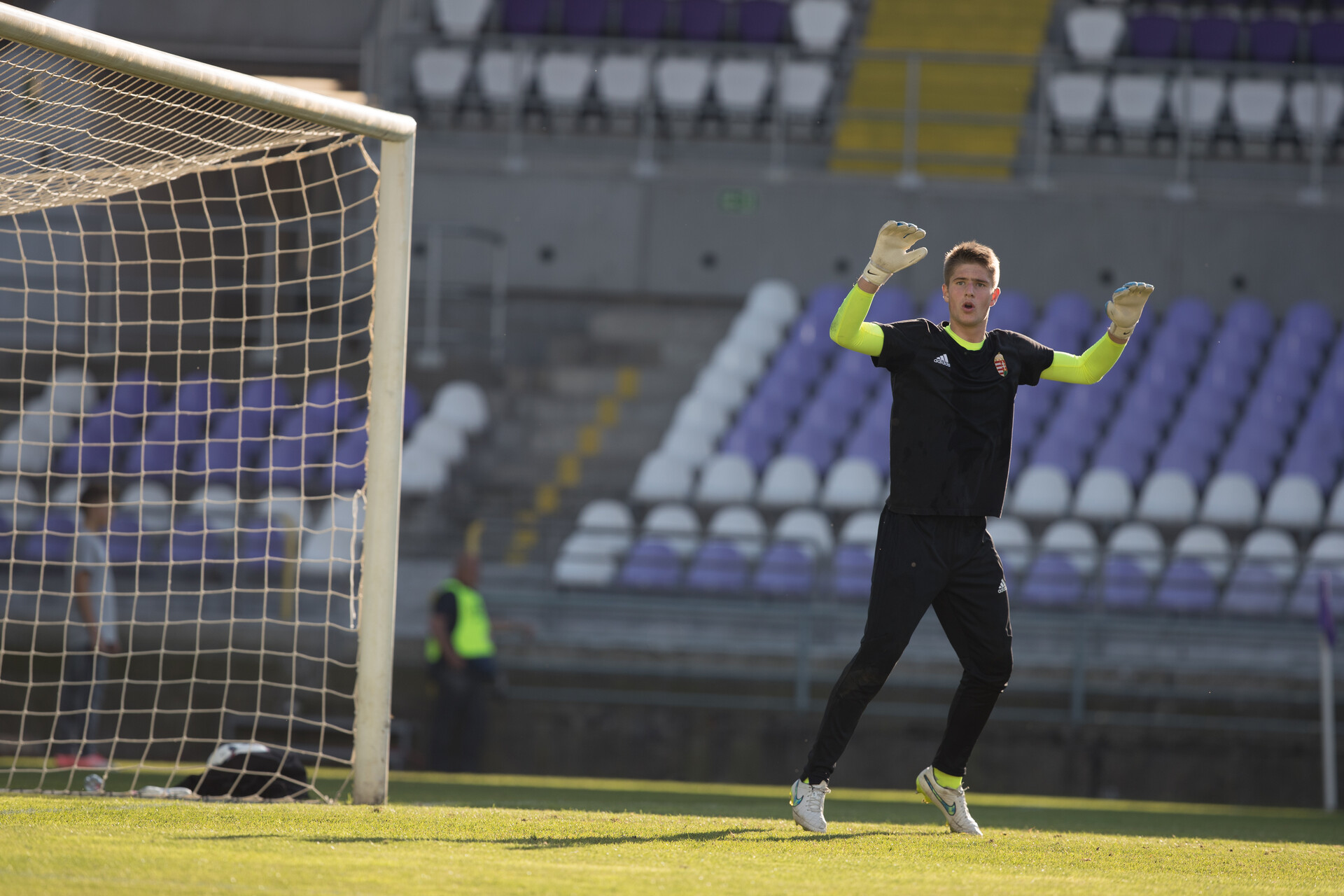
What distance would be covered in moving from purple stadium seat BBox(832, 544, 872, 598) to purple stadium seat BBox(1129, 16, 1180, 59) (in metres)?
8.84

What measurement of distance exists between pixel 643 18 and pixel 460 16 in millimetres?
2198

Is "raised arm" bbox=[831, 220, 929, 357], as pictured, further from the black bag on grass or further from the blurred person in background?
the blurred person in background

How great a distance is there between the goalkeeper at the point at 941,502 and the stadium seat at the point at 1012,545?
5899mm

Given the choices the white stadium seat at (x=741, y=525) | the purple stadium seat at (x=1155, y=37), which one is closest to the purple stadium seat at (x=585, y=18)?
the purple stadium seat at (x=1155, y=37)

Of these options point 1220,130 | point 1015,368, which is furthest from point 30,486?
Answer: point 1220,130

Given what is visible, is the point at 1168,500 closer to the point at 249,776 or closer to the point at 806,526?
the point at 806,526

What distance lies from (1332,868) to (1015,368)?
1.77 m

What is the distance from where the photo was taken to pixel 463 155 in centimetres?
1554

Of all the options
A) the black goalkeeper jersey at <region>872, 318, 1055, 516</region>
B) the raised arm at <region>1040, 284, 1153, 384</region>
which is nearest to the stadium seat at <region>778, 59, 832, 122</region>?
the raised arm at <region>1040, 284, 1153, 384</region>

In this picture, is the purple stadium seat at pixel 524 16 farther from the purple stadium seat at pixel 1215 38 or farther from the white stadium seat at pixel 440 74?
the purple stadium seat at pixel 1215 38

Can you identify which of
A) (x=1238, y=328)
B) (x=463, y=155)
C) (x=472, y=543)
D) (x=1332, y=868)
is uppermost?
(x=463, y=155)

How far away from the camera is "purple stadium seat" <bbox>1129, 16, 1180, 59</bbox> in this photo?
16.6m

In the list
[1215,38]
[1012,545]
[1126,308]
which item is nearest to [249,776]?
[1126,308]

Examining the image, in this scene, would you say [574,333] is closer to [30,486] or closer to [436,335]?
[436,335]
